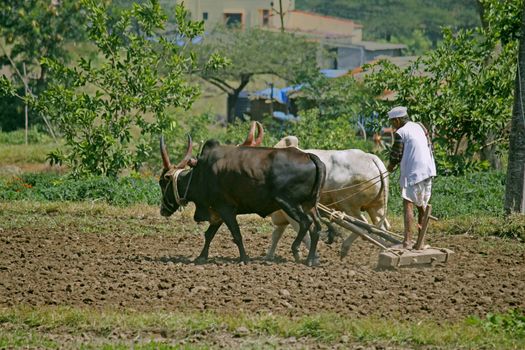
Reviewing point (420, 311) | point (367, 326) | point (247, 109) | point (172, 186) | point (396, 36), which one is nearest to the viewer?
point (367, 326)

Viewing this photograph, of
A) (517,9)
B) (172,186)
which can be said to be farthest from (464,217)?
(172,186)

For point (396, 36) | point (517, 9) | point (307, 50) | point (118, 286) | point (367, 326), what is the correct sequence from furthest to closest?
point (396, 36)
point (307, 50)
point (517, 9)
point (118, 286)
point (367, 326)

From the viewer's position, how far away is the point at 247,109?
47.1 m

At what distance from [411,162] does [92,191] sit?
7.22 m

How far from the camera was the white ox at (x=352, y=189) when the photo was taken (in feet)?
39.9

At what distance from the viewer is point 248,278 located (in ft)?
34.1

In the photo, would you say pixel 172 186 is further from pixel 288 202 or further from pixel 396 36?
pixel 396 36

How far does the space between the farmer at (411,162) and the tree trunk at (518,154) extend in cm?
344

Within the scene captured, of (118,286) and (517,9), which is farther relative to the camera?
(517,9)

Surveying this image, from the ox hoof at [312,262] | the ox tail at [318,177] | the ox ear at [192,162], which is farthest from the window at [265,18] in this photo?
the ox hoof at [312,262]

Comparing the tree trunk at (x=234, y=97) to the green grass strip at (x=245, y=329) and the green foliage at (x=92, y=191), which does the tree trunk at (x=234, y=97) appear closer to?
the green foliage at (x=92, y=191)

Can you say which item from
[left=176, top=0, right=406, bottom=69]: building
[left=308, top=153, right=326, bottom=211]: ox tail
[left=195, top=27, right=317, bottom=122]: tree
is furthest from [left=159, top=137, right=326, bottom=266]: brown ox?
[left=176, top=0, right=406, bottom=69]: building

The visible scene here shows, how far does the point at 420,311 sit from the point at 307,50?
113ft

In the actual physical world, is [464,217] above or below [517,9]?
below
